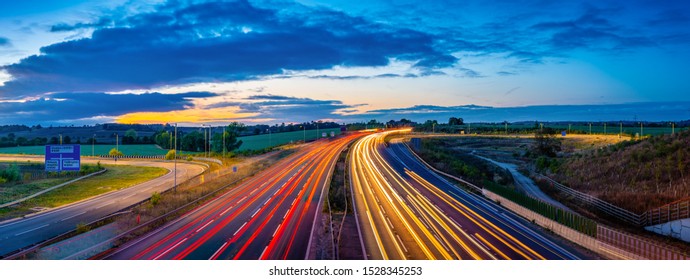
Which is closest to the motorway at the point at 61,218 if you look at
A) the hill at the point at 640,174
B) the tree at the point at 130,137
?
the tree at the point at 130,137

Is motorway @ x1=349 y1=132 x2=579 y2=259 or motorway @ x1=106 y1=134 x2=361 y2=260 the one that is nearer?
motorway @ x1=106 y1=134 x2=361 y2=260

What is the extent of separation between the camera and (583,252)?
1045 inches

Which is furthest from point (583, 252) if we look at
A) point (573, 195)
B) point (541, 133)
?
point (541, 133)

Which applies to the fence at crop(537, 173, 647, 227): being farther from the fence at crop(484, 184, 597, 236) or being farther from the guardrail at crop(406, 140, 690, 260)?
the fence at crop(484, 184, 597, 236)

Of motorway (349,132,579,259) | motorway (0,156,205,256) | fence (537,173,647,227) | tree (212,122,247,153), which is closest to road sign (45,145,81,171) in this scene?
motorway (0,156,205,256)

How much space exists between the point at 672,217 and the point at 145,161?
116368 mm

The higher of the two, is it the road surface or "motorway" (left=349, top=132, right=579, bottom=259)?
"motorway" (left=349, top=132, right=579, bottom=259)

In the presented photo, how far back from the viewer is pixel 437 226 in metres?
33.2

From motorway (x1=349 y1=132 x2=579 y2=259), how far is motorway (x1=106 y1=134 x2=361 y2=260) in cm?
497

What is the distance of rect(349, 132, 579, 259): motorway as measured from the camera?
26.1m

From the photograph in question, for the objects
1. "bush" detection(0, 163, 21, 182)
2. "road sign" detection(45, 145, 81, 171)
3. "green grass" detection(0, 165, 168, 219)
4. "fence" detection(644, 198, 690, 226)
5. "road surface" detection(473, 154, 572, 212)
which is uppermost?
"road sign" detection(45, 145, 81, 171)

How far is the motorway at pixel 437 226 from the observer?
26125 millimetres

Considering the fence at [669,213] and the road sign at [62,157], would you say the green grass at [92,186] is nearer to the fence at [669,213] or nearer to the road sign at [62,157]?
the road sign at [62,157]
